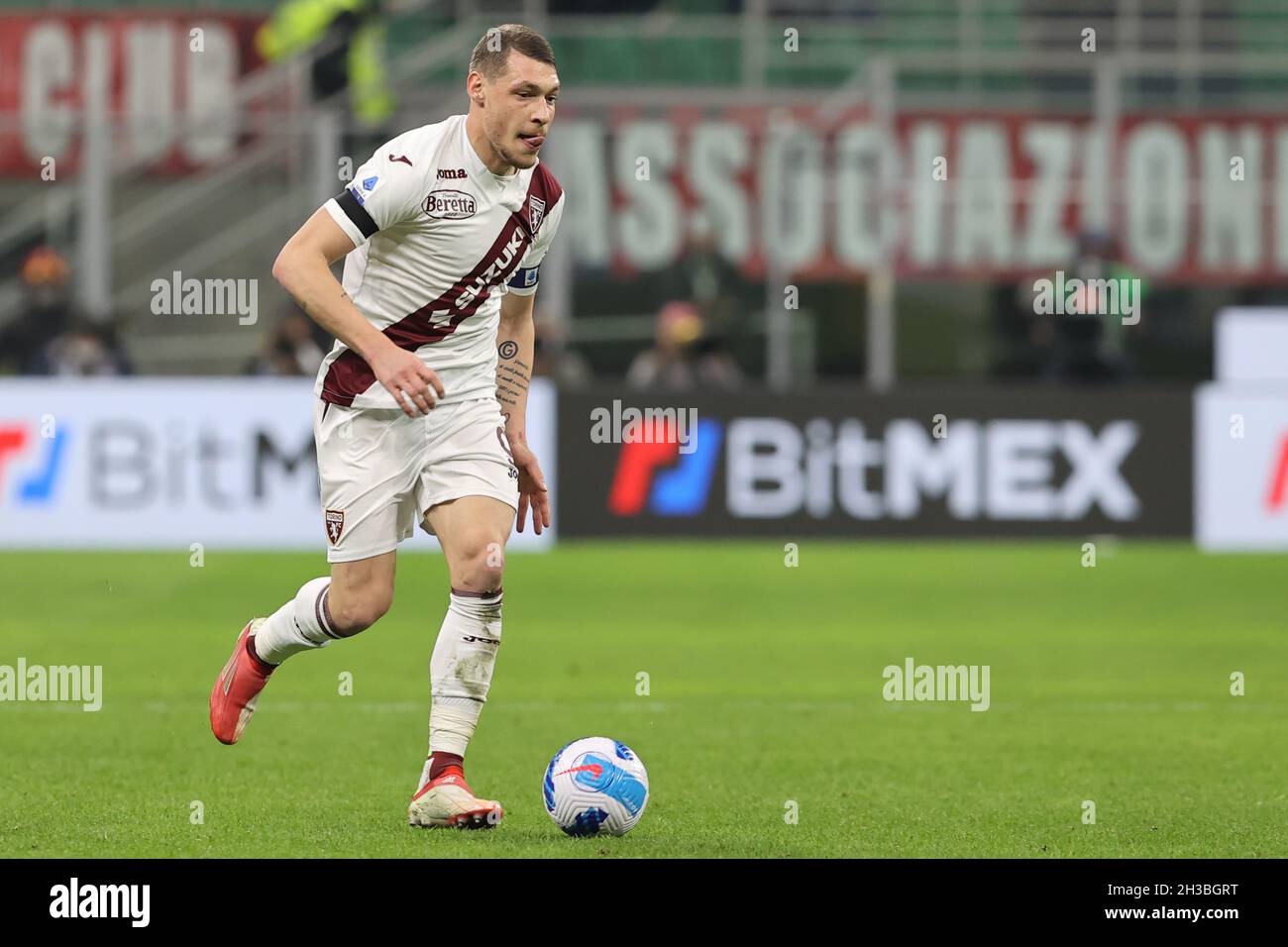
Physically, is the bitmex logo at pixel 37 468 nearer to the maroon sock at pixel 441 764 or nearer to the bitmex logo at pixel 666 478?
the bitmex logo at pixel 666 478

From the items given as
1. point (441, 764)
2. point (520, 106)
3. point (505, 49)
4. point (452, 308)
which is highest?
point (505, 49)

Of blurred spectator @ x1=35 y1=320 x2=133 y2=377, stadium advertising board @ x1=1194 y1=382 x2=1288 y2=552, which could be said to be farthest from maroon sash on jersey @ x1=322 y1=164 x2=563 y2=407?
stadium advertising board @ x1=1194 y1=382 x2=1288 y2=552

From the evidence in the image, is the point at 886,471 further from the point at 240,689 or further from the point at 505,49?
the point at 505,49

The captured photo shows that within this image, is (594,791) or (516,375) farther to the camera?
(516,375)

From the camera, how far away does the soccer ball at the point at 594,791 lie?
649 cm

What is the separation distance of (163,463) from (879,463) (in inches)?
212

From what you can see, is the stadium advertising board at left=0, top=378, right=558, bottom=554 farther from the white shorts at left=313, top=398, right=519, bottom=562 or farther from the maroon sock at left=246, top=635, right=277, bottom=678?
the white shorts at left=313, top=398, right=519, bottom=562

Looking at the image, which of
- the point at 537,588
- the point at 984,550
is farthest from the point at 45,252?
the point at 984,550

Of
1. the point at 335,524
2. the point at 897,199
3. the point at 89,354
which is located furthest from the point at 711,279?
the point at 335,524

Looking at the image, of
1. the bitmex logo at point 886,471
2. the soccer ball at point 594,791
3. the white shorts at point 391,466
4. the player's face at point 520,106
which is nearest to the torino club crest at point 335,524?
the white shorts at point 391,466

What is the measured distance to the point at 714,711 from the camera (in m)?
9.66

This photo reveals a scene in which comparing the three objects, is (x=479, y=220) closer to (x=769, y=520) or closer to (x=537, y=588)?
(x=537, y=588)

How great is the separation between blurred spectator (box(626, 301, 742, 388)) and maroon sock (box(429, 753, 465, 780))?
11302mm

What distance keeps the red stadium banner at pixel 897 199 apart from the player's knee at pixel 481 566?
452 inches
